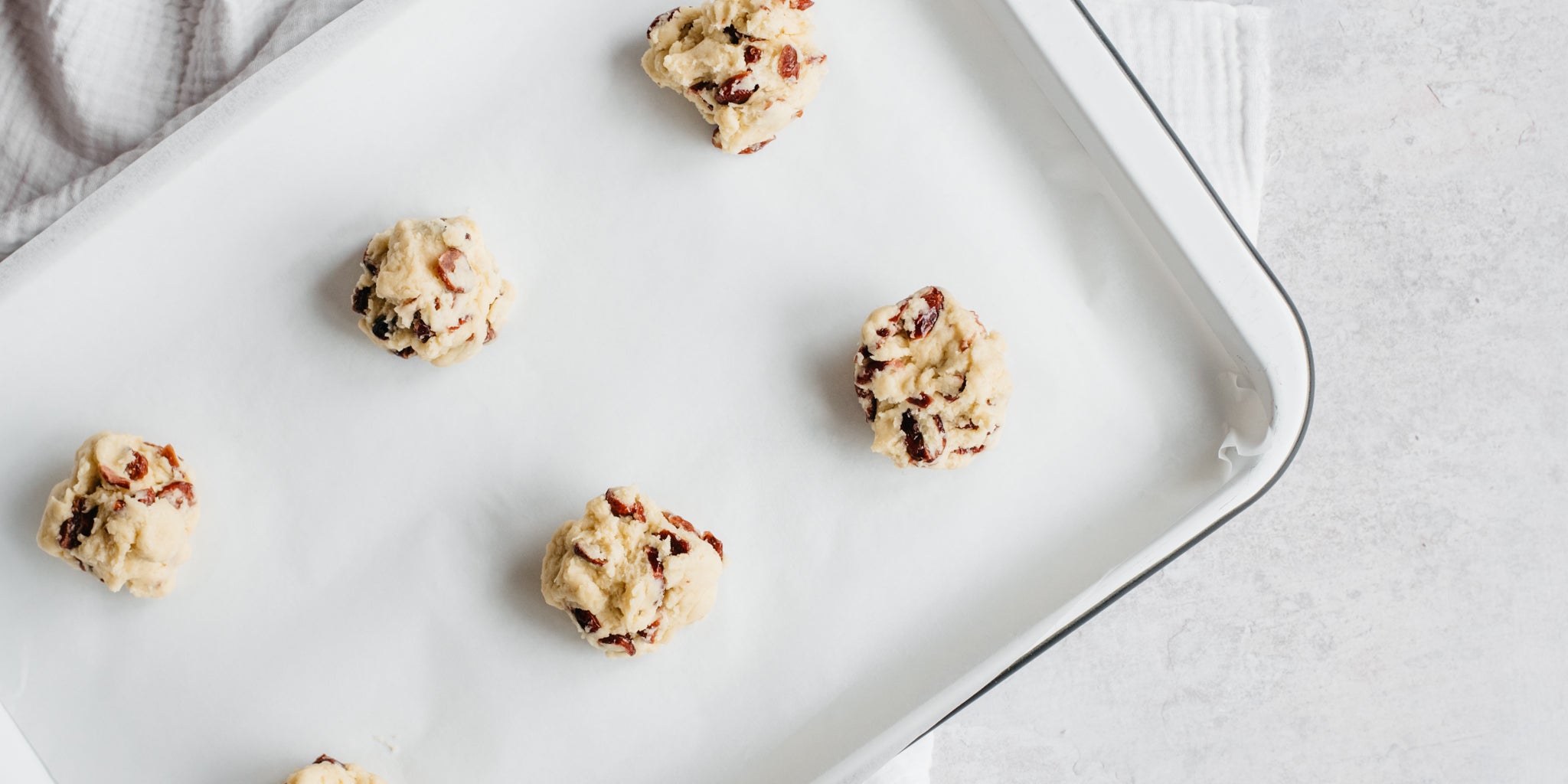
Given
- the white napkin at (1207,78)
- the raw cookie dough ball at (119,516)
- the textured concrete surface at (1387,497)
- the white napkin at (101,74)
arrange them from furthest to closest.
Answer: the textured concrete surface at (1387,497) → the white napkin at (1207,78) → the white napkin at (101,74) → the raw cookie dough ball at (119,516)

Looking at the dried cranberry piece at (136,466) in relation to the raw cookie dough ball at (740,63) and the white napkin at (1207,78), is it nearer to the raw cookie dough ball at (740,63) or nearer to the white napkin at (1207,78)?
the raw cookie dough ball at (740,63)

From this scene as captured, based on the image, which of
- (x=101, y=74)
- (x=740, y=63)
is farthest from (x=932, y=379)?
(x=101, y=74)

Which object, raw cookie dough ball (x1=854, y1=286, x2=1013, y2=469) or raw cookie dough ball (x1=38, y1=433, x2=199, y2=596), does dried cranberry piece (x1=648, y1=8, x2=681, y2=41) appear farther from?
raw cookie dough ball (x1=38, y1=433, x2=199, y2=596)

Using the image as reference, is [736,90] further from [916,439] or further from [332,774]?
[332,774]

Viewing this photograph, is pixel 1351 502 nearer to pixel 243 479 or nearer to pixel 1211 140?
pixel 1211 140

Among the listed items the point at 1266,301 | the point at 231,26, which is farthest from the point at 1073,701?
the point at 231,26

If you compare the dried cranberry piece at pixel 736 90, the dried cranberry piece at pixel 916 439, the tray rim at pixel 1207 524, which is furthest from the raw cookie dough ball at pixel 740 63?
the dried cranberry piece at pixel 916 439
